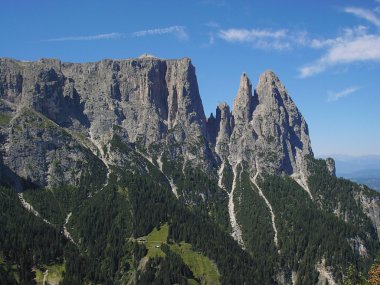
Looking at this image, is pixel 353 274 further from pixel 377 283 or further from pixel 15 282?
pixel 15 282

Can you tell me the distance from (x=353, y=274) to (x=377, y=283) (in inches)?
128

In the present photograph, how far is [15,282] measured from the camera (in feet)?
653

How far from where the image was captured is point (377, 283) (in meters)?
65.8

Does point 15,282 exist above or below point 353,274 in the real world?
below

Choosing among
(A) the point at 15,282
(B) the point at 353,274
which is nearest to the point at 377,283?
(B) the point at 353,274

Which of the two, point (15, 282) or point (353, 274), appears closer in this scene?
point (353, 274)

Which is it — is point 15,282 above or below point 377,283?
below

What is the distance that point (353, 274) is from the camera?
67.8 metres

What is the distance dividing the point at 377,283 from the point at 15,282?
167621 millimetres

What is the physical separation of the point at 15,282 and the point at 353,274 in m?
165

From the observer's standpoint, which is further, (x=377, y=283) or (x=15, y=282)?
(x=15, y=282)
